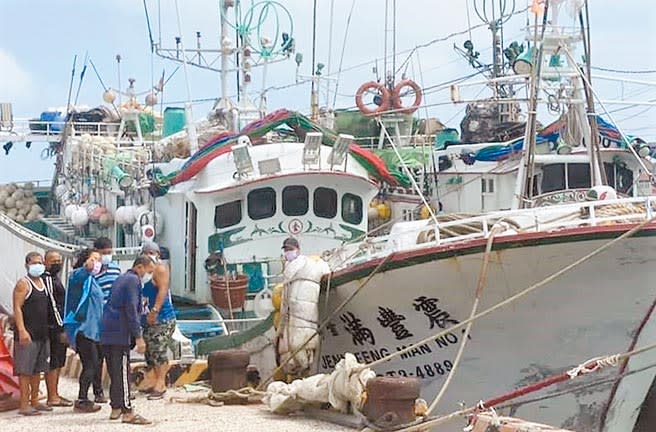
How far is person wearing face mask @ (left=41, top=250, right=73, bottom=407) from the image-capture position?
9.02 meters

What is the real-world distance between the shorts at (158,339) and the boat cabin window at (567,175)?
9359mm

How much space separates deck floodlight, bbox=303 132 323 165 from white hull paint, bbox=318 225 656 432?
3.83 m

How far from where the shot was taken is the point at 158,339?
9531 millimetres

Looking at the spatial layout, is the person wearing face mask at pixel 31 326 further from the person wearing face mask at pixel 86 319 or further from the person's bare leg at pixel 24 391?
the person wearing face mask at pixel 86 319

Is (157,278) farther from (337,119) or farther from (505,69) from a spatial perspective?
(505,69)

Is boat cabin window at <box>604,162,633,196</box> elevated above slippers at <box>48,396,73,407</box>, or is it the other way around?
boat cabin window at <box>604,162,633,196</box>

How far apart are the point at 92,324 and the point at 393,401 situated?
2.70m

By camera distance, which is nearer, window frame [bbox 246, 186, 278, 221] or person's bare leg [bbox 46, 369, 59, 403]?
person's bare leg [bbox 46, 369, 59, 403]

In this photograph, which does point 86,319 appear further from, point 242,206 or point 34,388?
point 242,206

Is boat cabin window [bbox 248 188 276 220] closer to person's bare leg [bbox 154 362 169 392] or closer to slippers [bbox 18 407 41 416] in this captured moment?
person's bare leg [bbox 154 362 169 392]

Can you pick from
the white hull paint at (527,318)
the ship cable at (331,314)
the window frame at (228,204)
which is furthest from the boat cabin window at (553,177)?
the ship cable at (331,314)

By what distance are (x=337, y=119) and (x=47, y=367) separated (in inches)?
571

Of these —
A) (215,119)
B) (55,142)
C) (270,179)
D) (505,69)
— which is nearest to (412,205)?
(215,119)

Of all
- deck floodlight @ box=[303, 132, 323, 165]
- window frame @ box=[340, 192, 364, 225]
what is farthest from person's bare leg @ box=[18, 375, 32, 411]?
window frame @ box=[340, 192, 364, 225]
